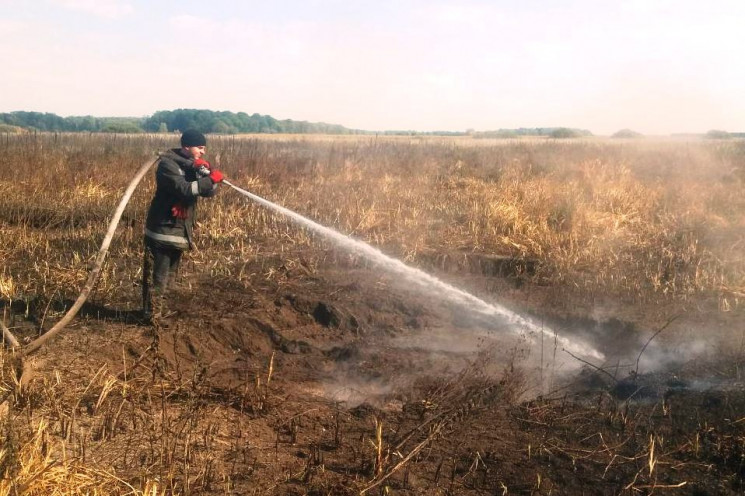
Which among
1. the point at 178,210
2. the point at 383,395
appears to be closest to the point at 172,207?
the point at 178,210

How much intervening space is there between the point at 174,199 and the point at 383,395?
299 centimetres

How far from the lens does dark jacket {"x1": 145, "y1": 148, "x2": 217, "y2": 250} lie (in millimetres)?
6293

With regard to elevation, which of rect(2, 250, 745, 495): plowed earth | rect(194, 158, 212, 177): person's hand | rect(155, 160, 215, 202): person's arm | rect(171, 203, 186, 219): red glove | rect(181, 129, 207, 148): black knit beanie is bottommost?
rect(2, 250, 745, 495): plowed earth

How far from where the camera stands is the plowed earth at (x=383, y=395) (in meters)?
3.85

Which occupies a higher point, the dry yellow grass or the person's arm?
the person's arm

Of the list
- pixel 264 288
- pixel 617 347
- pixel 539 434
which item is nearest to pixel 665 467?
pixel 539 434

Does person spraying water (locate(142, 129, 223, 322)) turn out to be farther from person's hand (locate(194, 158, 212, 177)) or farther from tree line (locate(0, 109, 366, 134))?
tree line (locate(0, 109, 366, 134))

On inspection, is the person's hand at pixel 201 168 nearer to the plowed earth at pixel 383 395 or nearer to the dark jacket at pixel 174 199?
the dark jacket at pixel 174 199

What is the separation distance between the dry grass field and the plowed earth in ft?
0.08

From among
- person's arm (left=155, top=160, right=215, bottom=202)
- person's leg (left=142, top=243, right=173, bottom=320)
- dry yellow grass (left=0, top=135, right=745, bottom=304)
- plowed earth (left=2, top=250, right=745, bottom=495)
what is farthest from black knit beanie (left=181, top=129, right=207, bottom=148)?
dry yellow grass (left=0, top=135, right=745, bottom=304)

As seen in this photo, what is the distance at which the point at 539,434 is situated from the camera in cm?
446

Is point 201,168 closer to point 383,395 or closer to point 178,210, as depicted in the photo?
point 178,210

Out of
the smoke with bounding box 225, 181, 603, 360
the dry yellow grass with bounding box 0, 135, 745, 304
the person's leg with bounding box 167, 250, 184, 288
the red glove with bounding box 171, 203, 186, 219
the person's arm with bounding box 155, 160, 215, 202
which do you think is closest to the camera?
the person's arm with bounding box 155, 160, 215, 202

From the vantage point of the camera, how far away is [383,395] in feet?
17.9
